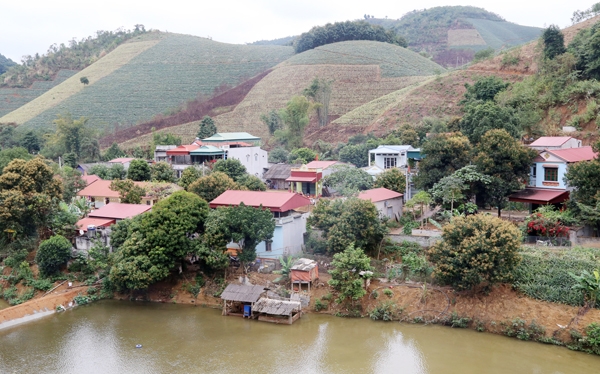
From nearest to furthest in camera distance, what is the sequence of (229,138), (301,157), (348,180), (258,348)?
(258,348)
(348,180)
(301,157)
(229,138)

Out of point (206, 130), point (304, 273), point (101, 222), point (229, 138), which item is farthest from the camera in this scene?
point (206, 130)

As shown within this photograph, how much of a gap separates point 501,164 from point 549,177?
Result: 2.49 metres

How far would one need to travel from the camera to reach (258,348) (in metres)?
16.9

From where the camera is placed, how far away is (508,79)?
1770 inches

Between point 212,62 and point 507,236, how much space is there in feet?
231

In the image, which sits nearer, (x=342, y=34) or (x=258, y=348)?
(x=258, y=348)

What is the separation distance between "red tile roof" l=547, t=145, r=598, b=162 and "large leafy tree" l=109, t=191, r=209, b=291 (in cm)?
1591

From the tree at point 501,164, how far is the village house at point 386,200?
4161 mm

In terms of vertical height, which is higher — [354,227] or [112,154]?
[112,154]

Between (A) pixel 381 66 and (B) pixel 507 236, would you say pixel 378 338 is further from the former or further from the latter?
(A) pixel 381 66

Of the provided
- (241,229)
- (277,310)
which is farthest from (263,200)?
(277,310)

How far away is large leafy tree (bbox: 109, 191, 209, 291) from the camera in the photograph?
20500mm

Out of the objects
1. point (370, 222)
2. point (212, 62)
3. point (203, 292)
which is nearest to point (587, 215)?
point (370, 222)

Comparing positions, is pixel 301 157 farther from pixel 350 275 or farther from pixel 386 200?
pixel 350 275
